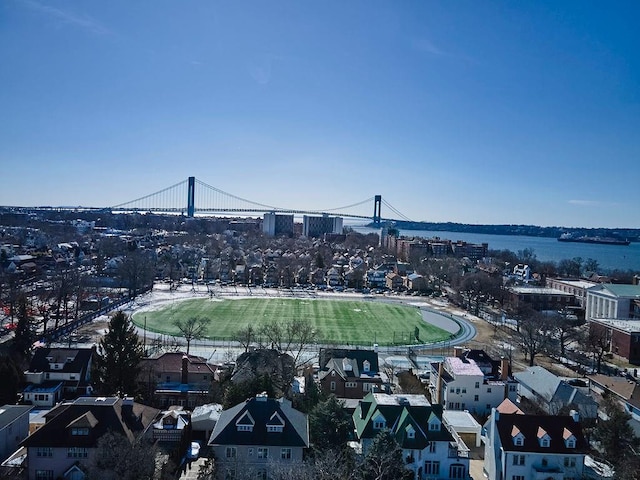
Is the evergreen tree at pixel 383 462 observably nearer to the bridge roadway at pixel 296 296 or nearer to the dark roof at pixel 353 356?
the dark roof at pixel 353 356

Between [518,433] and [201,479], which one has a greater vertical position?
[518,433]

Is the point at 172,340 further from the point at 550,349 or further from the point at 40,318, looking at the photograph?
the point at 550,349

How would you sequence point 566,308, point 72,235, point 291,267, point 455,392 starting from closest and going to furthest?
point 455,392
point 566,308
point 291,267
point 72,235

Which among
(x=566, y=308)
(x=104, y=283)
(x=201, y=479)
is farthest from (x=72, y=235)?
(x=201, y=479)

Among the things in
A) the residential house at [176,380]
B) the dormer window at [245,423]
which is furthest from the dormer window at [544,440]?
the residential house at [176,380]

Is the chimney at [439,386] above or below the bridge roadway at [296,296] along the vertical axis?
above

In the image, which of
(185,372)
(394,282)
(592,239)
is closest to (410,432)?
(185,372)

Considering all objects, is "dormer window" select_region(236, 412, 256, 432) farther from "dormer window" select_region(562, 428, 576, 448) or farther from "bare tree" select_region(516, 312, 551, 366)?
"bare tree" select_region(516, 312, 551, 366)

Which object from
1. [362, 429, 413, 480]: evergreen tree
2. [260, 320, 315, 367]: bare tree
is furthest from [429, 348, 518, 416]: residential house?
[362, 429, 413, 480]: evergreen tree
